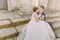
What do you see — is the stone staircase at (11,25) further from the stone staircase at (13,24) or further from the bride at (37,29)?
the bride at (37,29)

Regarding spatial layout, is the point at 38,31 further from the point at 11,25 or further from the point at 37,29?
the point at 11,25

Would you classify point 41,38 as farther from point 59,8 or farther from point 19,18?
point 59,8

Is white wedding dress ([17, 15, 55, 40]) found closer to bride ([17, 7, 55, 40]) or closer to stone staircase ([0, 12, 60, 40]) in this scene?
bride ([17, 7, 55, 40])

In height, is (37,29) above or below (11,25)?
above

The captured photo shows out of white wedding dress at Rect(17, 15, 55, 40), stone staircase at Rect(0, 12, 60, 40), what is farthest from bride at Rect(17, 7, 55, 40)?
stone staircase at Rect(0, 12, 60, 40)

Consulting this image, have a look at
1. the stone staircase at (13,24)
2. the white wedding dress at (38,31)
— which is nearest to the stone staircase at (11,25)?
the stone staircase at (13,24)

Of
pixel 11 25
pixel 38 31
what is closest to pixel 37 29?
pixel 38 31

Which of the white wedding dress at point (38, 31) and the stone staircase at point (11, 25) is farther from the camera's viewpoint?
the stone staircase at point (11, 25)

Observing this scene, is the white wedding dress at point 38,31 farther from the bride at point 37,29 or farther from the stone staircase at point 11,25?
the stone staircase at point 11,25

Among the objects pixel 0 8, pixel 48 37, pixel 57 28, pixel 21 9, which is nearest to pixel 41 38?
pixel 48 37

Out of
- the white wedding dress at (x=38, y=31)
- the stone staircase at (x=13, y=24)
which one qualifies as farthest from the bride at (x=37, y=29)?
the stone staircase at (x=13, y=24)

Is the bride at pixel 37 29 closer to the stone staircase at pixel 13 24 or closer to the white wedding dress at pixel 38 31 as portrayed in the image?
the white wedding dress at pixel 38 31

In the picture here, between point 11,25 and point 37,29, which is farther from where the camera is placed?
point 11,25

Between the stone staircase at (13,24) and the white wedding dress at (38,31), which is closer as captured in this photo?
the white wedding dress at (38,31)
